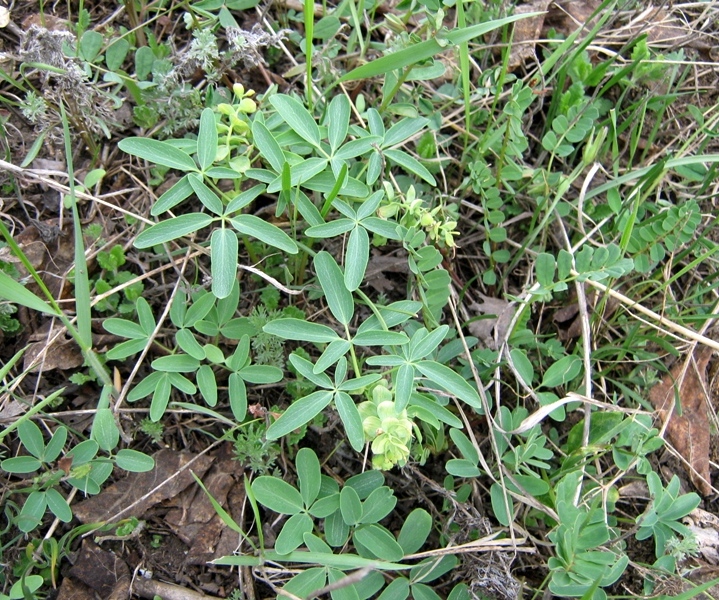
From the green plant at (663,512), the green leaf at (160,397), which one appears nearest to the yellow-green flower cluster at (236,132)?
the green leaf at (160,397)

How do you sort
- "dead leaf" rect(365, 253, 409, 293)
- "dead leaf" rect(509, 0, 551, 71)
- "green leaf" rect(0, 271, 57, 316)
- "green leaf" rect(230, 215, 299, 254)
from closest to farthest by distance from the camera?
"green leaf" rect(0, 271, 57, 316), "green leaf" rect(230, 215, 299, 254), "dead leaf" rect(365, 253, 409, 293), "dead leaf" rect(509, 0, 551, 71)

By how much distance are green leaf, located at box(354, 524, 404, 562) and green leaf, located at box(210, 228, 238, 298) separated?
100 centimetres

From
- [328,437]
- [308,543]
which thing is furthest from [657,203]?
[308,543]

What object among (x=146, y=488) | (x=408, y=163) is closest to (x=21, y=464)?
(x=146, y=488)

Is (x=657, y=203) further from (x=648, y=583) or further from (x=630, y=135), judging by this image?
(x=648, y=583)

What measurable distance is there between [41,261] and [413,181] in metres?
1.69

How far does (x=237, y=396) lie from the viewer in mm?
2250

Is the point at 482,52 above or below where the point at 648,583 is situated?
above

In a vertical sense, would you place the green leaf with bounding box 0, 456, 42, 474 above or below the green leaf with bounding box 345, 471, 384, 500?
above

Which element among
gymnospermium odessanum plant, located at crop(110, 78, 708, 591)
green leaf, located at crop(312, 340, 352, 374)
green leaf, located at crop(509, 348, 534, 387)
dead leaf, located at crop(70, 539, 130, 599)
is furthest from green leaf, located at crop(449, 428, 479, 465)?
dead leaf, located at crop(70, 539, 130, 599)

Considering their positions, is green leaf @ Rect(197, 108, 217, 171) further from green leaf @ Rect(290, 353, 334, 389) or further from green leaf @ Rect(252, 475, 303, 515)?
green leaf @ Rect(252, 475, 303, 515)

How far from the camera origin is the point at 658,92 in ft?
10.3

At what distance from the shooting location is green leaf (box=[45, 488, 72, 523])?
85.4 inches

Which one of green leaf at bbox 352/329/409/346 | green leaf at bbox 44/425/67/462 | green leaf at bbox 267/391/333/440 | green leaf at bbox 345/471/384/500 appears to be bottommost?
green leaf at bbox 345/471/384/500
